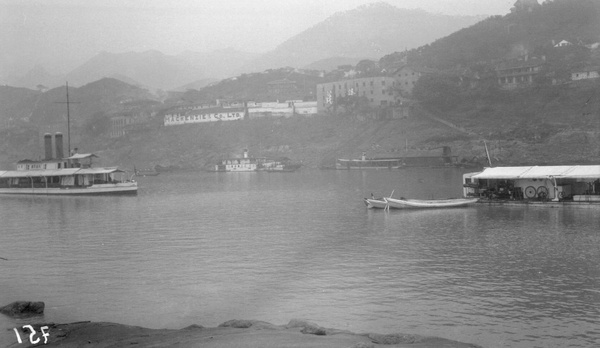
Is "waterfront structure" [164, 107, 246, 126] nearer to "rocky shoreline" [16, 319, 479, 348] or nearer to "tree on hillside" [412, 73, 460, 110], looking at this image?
"tree on hillside" [412, 73, 460, 110]

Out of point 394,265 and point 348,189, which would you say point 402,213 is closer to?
point 394,265

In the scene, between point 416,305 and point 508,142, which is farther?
point 508,142

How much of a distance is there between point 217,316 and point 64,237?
1513 centimetres

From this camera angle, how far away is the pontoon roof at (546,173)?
94.1ft

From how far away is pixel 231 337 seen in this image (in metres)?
9.66

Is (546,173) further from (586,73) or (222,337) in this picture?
(586,73)

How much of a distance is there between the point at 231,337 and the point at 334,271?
672 centimetres

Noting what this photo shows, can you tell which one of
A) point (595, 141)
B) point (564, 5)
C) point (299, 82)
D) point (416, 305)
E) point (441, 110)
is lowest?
point (416, 305)

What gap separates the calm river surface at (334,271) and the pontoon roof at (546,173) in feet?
5.58

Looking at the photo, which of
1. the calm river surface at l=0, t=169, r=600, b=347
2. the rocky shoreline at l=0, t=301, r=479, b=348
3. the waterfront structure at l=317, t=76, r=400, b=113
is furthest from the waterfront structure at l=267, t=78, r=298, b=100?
the rocky shoreline at l=0, t=301, r=479, b=348

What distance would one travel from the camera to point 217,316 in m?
12.2

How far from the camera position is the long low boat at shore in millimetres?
47750

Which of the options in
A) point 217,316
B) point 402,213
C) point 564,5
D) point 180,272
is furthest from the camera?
point 564,5

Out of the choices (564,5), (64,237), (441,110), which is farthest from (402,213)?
(564,5)
